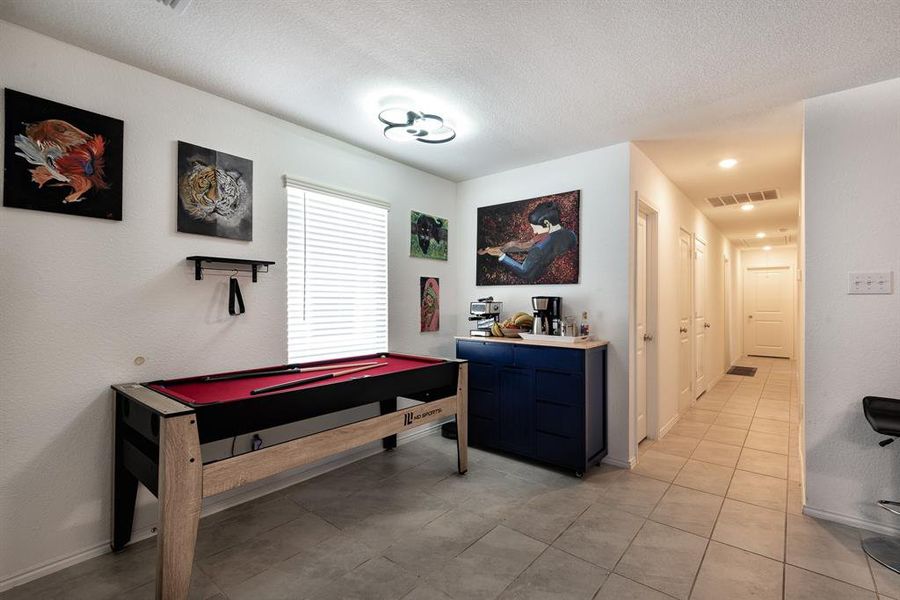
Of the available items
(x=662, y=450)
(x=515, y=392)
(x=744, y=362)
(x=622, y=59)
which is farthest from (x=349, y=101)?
(x=744, y=362)

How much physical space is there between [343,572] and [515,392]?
183cm

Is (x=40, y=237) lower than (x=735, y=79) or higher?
lower

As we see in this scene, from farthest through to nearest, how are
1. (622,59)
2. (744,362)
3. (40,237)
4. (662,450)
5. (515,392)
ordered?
(744,362) < (662,450) < (515,392) < (622,59) < (40,237)

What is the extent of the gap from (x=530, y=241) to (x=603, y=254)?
2.31ft

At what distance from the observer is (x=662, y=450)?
3.64 meters

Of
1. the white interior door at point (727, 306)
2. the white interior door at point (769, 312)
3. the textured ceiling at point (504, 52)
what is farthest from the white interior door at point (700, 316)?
the white interior door at point (769, 312)

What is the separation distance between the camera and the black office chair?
2039mm

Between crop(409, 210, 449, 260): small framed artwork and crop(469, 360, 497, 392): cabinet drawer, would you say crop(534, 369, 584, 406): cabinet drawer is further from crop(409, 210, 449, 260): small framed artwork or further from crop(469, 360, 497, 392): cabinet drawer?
crop(409, 210, 449, 260): small framed artwork

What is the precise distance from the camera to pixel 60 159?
204cm

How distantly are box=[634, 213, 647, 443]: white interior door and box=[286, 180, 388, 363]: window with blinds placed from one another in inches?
86.1

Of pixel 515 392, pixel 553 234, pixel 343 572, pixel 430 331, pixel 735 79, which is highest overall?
pixel 735 79

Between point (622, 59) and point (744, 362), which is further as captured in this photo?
point (744, 362)

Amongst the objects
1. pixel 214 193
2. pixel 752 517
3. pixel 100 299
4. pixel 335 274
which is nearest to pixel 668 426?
pixel 752 517

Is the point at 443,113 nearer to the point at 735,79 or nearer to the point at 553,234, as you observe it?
the point at 553,234
